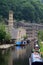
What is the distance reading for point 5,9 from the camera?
4382 inches

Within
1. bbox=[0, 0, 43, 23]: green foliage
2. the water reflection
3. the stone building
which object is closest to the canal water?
the water reflection

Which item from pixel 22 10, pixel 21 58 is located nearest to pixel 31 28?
pixel 22 10

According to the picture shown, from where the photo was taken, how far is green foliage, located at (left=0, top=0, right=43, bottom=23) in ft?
365

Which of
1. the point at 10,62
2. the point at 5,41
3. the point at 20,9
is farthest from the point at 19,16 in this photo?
the point at 10,62

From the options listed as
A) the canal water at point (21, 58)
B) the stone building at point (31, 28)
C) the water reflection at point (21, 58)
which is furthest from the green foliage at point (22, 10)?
the water reflection at point (21, 58)

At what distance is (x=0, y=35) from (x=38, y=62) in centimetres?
3980

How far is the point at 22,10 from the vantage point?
4712 inches

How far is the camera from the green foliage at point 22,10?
111312mm

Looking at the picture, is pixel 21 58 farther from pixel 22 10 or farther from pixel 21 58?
pixel 22 10

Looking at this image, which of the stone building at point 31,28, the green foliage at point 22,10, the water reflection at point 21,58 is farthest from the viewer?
the green foliage at point 22,10

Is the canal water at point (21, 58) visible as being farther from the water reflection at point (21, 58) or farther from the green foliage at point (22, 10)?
the green foliage at point (22, 10)

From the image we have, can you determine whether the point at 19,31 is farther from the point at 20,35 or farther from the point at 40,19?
the point at 40,19

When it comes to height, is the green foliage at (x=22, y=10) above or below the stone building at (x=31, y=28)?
above

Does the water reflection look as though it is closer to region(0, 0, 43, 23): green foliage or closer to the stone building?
the stone building
